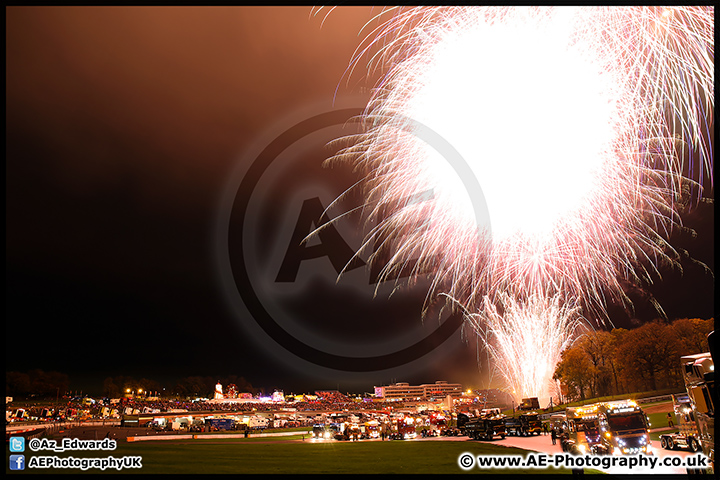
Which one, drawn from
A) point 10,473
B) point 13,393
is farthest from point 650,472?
point 13,393

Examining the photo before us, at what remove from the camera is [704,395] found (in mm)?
20047

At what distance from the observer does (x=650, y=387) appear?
7100 centimetres

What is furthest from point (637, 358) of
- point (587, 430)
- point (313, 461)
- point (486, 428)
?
point (313, 461)

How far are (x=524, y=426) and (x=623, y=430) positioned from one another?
19.2 meters

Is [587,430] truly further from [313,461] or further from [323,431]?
[323,431]

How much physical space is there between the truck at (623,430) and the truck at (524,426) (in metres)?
17.5

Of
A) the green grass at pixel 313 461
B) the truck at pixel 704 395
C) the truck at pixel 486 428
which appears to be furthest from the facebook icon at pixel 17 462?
the truck at pixel 486 428

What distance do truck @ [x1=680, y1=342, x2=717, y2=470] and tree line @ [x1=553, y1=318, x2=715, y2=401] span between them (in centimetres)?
4921

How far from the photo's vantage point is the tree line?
67875 millimetres

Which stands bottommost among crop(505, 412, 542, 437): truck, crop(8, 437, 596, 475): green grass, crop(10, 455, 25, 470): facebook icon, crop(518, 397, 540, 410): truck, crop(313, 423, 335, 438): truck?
crop(518, 397, 540, 410): truck

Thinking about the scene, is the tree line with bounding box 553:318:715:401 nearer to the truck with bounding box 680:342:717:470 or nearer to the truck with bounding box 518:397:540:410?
the truck with bounding box 518:397:540:410

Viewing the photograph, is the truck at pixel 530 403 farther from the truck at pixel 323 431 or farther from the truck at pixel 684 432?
the truck at pixel 684 432

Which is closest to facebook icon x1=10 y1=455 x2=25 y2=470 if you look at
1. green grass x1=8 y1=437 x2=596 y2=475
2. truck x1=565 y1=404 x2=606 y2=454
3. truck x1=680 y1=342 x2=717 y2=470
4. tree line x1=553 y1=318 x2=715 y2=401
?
green grass x1=8 y1=437 x2=596 y2=475

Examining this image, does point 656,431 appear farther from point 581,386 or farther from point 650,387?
point 581,386
